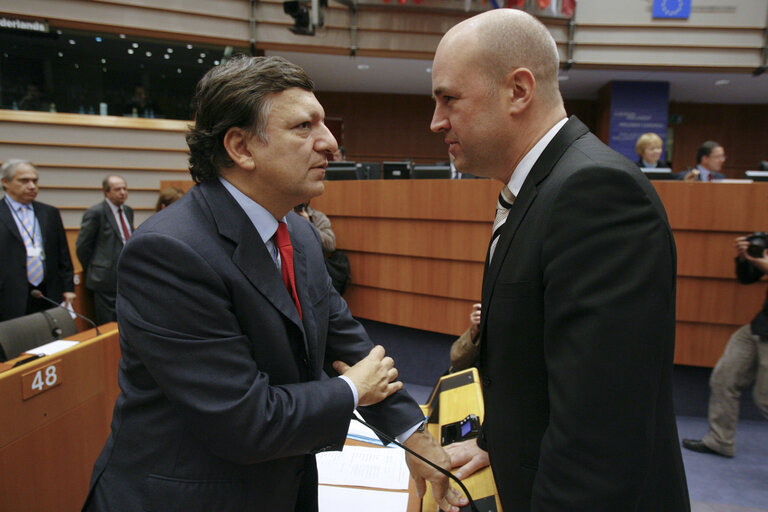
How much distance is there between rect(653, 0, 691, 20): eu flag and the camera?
7434 mm

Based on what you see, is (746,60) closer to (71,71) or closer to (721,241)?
(721,241)

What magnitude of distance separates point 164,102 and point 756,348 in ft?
24.8

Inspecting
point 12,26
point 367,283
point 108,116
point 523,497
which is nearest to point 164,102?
point 108,116

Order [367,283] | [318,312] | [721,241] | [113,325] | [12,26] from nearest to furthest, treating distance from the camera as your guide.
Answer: [318,312] → [113,325] → [721,241] → [367,283] → [12,26]

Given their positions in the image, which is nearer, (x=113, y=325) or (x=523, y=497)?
(x=523, y=497)

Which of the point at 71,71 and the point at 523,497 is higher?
the point at 71,71

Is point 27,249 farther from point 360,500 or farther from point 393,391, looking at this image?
point 393,391

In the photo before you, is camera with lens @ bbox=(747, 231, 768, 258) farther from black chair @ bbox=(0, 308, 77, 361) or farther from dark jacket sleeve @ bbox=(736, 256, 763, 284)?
black chair @ bbox=(0, 308, 77, 361)

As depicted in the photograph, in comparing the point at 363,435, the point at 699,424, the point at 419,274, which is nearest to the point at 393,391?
the point at 363,435

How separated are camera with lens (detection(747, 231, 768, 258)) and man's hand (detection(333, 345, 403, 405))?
2501mm

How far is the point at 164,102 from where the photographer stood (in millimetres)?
7266

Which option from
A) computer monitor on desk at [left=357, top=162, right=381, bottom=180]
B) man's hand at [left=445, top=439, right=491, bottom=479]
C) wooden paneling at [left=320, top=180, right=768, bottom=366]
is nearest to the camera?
man's hand at [left=445, top=439, right=491, bottom=479]

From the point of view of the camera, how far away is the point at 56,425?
193cm

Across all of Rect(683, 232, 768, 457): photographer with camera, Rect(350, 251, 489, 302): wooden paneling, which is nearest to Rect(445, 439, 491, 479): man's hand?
Rect(683, 232, 768, 457): photographer with camera
